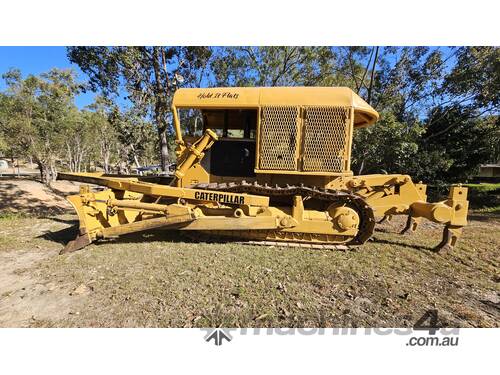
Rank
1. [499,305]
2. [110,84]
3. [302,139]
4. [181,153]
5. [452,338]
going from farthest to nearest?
[110,84] < [181,153] < [302,139] < [499,305] < [452,338]

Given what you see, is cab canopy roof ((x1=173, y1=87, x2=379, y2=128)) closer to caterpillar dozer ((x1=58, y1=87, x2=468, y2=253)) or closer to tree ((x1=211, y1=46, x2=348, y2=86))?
caterpillar dozer ((x1=58, y1=87, x2=468, y2=253))

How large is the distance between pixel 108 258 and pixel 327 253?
3632 mm

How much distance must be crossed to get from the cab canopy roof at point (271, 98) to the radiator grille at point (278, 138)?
0.15 m

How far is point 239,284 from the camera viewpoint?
128 inches

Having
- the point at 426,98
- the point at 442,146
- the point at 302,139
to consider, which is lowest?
the point at 302,139

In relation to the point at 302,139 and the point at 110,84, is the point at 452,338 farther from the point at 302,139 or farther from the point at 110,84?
the point at 110,84

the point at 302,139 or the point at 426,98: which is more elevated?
the point at 426,98

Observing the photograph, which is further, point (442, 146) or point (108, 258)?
point (442, 146)

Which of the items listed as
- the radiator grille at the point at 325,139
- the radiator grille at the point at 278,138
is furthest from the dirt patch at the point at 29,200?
the radiator grille at the point at 325,139

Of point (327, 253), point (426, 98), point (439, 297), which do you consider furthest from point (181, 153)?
point (426, 98)

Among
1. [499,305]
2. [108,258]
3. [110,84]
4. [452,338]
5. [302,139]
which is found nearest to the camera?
[452,338]

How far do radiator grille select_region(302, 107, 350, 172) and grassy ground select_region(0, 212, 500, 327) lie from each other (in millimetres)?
1524

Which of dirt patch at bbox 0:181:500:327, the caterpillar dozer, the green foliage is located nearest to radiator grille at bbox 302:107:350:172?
the caterpillar dozer

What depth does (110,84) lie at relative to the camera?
30.8 ft
